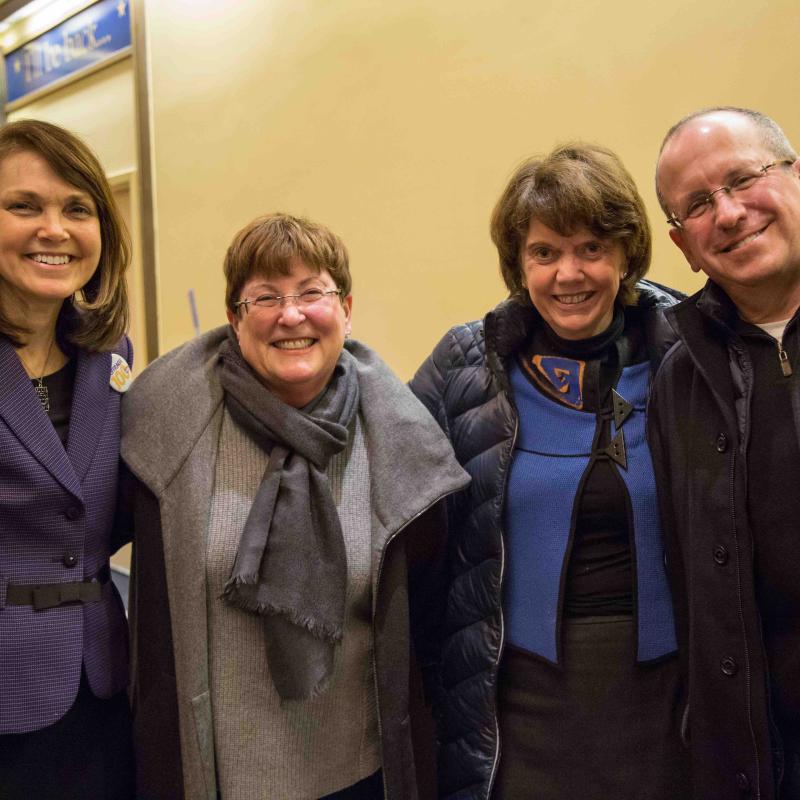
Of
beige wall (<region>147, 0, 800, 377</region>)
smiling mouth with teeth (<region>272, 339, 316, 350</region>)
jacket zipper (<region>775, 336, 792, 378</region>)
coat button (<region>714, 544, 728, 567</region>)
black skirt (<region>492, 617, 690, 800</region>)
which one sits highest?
beige wall (<region>147, 0, 800, 377</region>)

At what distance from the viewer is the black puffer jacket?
1.54 m

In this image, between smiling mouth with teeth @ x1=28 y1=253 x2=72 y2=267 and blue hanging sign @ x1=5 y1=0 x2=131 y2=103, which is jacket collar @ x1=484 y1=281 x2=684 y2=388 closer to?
smiling mouth with teeth @ x1=28 y1=253 x2=72 y2=267

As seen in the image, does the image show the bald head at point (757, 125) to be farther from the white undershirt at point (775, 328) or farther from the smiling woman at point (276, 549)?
the smiling woman at point (276, 549)

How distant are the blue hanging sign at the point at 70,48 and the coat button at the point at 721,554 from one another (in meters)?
4.04

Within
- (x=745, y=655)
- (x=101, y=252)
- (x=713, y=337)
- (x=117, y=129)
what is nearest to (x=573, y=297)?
(x=713, y=337)

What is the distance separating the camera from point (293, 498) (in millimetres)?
1462

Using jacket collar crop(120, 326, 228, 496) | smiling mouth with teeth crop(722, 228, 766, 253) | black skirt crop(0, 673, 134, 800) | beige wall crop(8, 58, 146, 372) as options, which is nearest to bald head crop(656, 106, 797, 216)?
smiling mouth with teeth crop(722, 228, 766, 253)

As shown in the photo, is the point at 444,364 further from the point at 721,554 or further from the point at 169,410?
the point at 721,554

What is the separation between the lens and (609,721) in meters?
1.46

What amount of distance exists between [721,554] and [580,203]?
725mm

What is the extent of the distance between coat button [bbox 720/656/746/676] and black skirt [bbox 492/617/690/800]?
0.18 metres

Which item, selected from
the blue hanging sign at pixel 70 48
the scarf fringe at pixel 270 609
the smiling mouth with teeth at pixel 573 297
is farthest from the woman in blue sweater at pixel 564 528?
the blue hanging sign at pixel 70 48

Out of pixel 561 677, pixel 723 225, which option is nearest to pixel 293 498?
pixel 561 677

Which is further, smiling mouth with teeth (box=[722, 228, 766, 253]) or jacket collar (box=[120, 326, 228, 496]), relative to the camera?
jacket collar (box=[120, 326, 228, 496])
